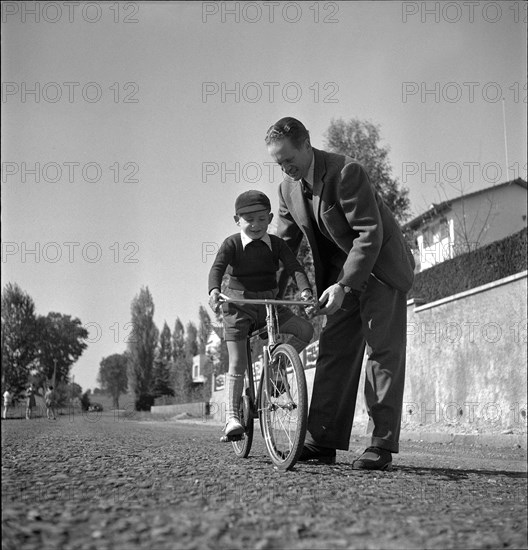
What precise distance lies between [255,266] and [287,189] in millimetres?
545

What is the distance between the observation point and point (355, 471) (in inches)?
142

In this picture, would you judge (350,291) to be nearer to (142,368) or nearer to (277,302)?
(277,302)

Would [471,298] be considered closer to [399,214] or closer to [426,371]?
[426,371]

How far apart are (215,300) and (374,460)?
135 centimetres

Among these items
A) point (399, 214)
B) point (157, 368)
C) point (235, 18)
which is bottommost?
point (157, 368)

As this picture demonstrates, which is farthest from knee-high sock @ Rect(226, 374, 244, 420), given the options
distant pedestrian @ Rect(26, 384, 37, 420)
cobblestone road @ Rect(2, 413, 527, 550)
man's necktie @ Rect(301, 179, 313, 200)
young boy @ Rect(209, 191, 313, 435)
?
distant pedestrian @ Rect(26, 384, 37, 420)

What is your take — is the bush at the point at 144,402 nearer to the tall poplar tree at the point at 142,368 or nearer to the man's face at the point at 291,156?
the tall poplar tree at the point at 142,368

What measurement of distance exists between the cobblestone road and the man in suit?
2.52 feet

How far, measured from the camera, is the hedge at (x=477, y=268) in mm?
11969

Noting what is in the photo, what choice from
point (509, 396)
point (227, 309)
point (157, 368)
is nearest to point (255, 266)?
point (227, 309)

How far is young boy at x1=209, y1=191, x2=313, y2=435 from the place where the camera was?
4402 millimetres

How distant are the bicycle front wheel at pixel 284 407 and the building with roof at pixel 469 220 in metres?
13.5

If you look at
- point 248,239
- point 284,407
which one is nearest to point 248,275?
point 248,239

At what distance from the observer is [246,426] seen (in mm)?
4391
